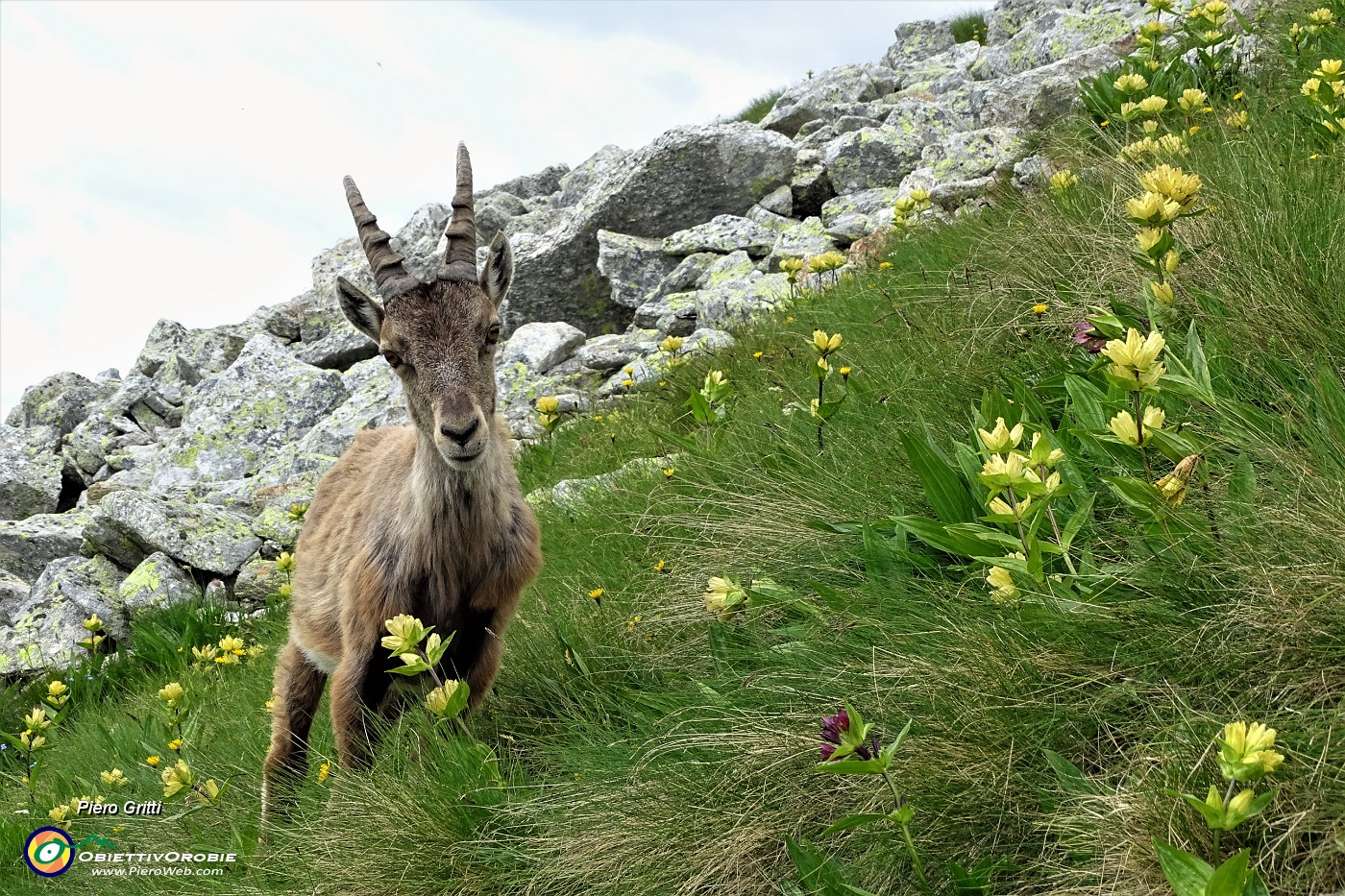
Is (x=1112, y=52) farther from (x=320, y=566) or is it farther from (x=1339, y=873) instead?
(x=1339, y=873)

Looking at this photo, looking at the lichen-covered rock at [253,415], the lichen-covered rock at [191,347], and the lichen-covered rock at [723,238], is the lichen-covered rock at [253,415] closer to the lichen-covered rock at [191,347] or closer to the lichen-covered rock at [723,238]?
the lichen-covered rock at [191,347]

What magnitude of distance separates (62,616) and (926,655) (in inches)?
416

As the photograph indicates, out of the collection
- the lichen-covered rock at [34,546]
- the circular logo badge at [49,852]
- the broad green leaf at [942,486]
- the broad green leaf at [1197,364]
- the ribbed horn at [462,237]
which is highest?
the ribbed horn at [462,237]

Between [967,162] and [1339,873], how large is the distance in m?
9.75

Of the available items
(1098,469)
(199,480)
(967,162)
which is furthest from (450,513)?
(199,480)

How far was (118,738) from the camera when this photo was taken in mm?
7012

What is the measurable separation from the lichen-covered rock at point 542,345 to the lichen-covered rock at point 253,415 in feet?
11.9

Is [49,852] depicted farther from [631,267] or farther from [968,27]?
[968,27]

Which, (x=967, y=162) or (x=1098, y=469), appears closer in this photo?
(x=1098, y=469)

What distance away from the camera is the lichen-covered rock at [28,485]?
16391 mm

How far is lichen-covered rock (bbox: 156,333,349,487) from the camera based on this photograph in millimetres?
14531

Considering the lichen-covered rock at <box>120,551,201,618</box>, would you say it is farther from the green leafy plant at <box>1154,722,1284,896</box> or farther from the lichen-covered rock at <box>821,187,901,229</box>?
the green leafy plant at <box>1154,722,1284,896</box>

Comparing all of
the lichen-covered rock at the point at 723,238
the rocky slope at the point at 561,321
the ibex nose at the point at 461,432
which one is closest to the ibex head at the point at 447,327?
the ibex nose at the point at 461,432

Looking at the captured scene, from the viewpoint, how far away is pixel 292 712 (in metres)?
5.81
